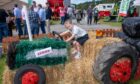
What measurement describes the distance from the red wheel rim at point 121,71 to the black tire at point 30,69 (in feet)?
4.48

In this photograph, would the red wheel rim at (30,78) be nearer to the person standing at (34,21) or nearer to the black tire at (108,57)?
the black tire at (108,57)

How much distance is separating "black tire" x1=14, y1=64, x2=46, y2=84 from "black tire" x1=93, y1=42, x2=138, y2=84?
1.04 metres

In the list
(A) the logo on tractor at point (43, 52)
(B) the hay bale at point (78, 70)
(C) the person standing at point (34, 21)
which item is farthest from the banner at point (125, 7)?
(A) the logo on tractor at point (43, 52)

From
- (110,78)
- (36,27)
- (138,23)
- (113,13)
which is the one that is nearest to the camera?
(110,78)

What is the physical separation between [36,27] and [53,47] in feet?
30.3

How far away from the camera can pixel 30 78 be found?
716 centimetres

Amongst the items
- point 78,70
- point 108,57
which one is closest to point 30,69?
point 78,70

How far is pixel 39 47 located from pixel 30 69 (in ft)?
1.63

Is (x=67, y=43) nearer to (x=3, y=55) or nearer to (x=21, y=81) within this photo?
(x=21, y=81)

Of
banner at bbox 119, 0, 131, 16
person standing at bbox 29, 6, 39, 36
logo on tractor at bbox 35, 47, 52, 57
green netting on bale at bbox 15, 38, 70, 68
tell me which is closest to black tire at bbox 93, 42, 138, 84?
green netting on bale at bbox 15, 38, 70, 68

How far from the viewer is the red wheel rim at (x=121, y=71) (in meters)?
7.14

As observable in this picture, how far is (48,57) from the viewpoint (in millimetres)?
7496

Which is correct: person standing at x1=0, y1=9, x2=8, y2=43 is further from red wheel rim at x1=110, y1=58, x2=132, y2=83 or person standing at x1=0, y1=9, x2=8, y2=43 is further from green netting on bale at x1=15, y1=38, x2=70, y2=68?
red wheel rim at x1=110, y1=58, x2=132, y2=83

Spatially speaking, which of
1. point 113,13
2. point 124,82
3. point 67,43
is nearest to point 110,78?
point 124,82
